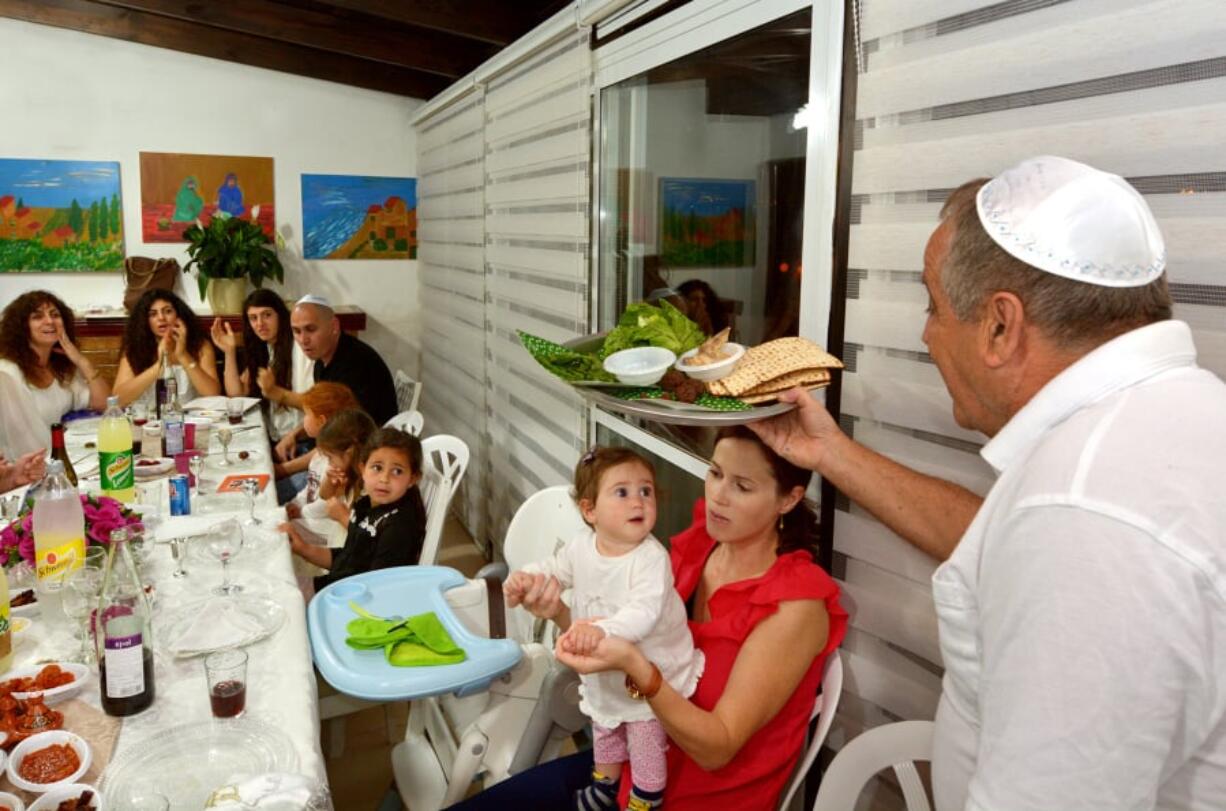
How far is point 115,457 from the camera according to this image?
8.91 feet

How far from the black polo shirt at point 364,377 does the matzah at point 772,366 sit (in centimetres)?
306

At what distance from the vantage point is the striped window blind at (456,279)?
4691 mm

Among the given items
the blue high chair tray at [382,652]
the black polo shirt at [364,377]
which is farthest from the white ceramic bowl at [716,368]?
the black polo shirt at [364,377]

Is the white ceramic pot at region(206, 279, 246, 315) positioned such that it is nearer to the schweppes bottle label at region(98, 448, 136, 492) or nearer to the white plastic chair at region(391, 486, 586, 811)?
the schweppes bottle label at region(98, 448, 136, 492)

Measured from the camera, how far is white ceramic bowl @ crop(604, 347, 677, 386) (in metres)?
1.60

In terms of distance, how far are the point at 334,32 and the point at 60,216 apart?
2.22 m

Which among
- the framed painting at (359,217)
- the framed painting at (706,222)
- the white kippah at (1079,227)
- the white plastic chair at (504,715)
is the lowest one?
the white plastic chair at (504,715)

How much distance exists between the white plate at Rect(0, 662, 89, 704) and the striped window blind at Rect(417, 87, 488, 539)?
3036 mm

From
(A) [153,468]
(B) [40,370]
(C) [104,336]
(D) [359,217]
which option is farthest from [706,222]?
(C) [104,336]

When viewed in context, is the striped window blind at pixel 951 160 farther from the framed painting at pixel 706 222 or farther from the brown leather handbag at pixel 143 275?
the brown leather handbag at pixel 143 275

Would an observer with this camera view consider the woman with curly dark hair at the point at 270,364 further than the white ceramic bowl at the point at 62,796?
Yes

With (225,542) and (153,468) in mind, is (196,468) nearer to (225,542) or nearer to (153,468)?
(153,468)

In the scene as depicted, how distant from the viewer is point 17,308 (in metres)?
3.86

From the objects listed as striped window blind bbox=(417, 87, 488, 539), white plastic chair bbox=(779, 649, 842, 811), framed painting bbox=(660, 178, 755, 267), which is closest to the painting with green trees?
striped window blind bbox=(417, 87, 488, 539)
